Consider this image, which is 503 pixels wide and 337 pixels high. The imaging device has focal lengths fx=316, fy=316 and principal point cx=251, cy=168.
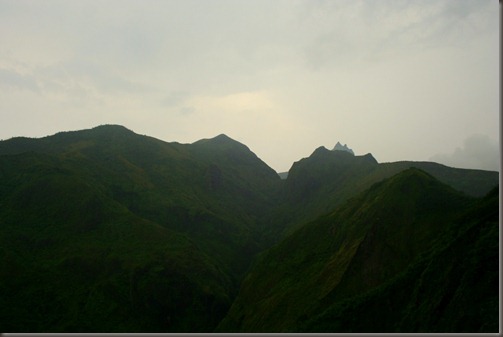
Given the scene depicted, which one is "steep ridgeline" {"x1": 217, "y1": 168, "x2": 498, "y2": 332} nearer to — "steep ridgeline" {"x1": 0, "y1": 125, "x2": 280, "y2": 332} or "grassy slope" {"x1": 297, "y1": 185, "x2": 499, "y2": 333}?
"grassy slope" {"x1": 297, "y1": 185, "x2": 499, "y2": 333}

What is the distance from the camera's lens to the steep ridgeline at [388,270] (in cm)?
1997

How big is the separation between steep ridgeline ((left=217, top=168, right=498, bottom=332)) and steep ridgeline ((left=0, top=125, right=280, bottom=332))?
10.4 m

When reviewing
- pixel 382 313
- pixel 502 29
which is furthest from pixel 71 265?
pixel 502 29

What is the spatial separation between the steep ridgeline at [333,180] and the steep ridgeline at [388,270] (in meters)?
31.3

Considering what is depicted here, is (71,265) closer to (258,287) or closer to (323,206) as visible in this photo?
(258,287)

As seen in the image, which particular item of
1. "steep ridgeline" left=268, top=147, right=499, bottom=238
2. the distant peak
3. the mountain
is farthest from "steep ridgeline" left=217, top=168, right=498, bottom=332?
the distant peak

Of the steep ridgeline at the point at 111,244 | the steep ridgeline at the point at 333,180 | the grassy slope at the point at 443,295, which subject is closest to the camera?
the grassy slope at the point at 443,295

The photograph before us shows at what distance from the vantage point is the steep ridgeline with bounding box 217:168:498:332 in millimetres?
19969

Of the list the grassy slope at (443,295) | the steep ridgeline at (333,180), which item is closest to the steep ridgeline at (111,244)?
the steep ridgeline at (333,180)

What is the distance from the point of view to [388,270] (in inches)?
1217

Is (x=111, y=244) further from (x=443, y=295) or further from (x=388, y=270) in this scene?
(x=443, y=295)

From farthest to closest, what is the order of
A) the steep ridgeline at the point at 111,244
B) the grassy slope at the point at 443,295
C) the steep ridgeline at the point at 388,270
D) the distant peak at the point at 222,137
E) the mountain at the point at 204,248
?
1. the distant peak at the point at 222,137
2. the steep ridgeline at the point at 111,244
3. the mountain at the point at 204,248
4. the steep ridgeline at the point at 388,270
5. the grassy slope at the point at 443,295

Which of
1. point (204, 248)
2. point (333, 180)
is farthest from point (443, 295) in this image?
point (333, 180)

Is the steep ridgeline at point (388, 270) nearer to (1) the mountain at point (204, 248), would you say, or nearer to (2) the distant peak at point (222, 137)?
(1) the mountain at point (204, 248)
